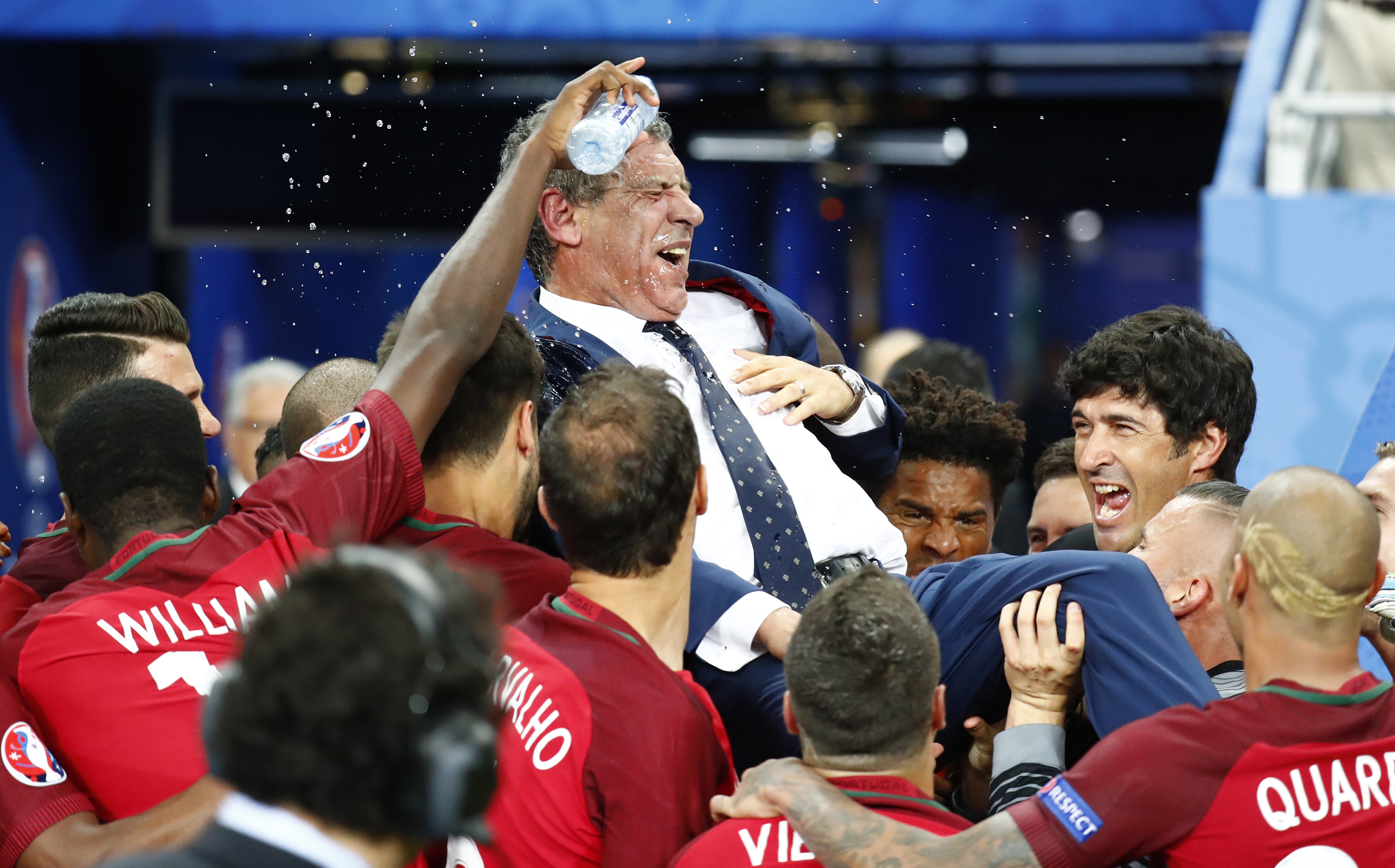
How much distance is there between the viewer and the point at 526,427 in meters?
2.71

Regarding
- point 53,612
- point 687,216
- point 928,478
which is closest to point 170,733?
point 53,612

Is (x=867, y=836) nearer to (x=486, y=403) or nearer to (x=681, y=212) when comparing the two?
(x=486, y=403)

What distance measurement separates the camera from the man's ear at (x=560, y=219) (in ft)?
10.4

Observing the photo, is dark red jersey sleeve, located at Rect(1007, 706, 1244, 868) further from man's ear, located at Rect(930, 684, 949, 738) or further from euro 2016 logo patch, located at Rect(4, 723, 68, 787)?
euro 2016 logo patch, located at Rect(4, 723, 68, 787)

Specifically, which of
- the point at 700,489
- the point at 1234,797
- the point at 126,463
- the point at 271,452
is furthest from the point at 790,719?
the point at 271,452

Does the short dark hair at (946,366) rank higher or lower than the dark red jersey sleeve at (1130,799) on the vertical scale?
lower

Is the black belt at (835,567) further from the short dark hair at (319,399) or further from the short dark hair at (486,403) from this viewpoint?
the short dark hair at (319,399)

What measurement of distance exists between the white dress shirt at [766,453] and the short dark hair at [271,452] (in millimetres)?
1008

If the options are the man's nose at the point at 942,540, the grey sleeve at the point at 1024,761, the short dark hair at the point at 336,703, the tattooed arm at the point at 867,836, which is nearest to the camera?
the short dark hair at the point at 336,703

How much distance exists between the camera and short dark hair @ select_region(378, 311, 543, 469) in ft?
8.73

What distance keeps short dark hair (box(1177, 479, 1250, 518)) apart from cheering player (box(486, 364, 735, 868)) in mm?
1000

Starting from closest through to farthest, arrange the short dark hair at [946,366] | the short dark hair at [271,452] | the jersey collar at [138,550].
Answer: the jersey collar at [138,550] < the short dark hair at [271,452] < the short dark hair at [946,366]

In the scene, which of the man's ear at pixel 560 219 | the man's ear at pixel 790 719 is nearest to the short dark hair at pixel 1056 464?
the man's ear at pixel 560 219

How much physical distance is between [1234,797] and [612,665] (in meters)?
0.93
